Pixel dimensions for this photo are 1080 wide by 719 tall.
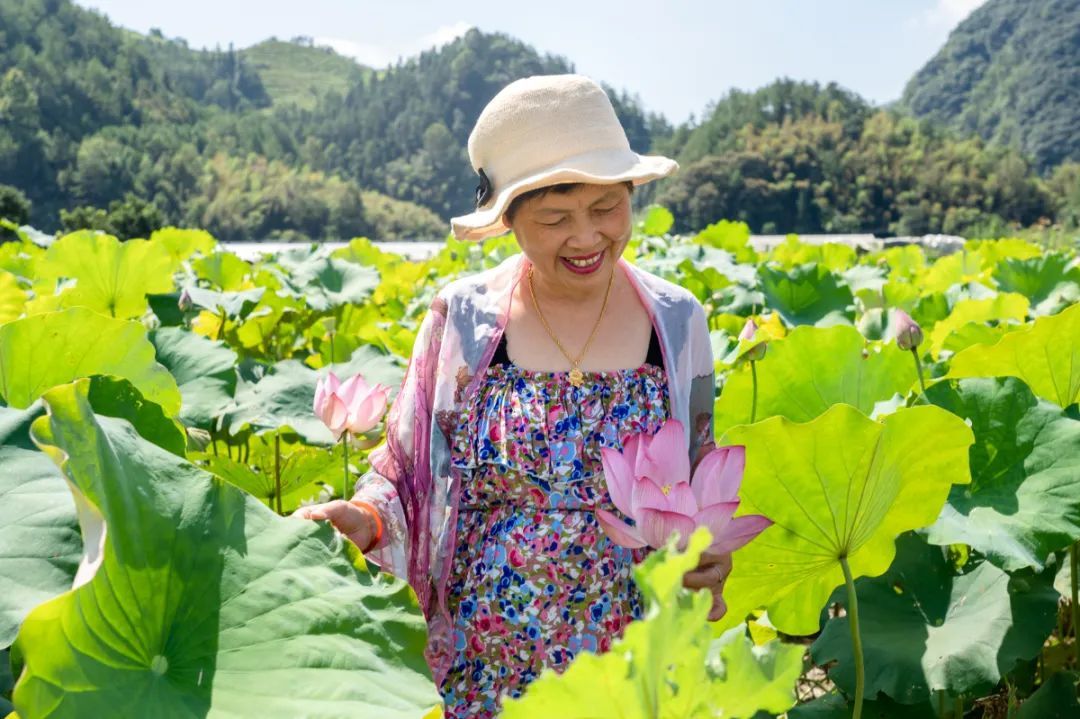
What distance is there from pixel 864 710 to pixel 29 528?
100cm

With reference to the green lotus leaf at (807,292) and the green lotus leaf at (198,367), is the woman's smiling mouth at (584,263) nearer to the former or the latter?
the green lotus leaf at (198,367)

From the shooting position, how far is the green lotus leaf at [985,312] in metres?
2.13

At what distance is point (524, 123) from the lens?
51.7 inches

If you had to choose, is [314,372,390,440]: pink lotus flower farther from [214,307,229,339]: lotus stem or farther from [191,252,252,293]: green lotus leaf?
[191,252,252,293]: green lotus leaf

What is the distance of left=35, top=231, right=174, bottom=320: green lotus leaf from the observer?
2.71 metres

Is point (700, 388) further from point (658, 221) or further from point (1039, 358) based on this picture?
point (658, 221)

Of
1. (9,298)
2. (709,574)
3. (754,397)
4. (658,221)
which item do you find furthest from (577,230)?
(658,221)

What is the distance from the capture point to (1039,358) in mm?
1418

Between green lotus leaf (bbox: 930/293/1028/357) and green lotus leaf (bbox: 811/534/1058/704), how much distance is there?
2.60ft

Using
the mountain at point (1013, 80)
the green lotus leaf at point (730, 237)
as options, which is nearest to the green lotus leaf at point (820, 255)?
the green lotus leaf at point (730, 237)

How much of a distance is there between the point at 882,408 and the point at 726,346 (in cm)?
63

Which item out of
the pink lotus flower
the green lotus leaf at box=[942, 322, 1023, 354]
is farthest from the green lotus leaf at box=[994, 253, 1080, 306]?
the pink lotus flower

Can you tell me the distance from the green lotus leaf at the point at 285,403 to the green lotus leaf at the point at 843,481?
857 millimetres

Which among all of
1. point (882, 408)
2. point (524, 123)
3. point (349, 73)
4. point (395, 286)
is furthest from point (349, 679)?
point (349, 73)
